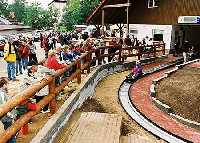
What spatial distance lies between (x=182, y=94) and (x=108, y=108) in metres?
5.03

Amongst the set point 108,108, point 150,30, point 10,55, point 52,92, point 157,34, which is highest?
point 150,30

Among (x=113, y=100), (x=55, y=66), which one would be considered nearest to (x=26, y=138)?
(x=55, y=66)

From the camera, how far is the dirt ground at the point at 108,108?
8383 mm

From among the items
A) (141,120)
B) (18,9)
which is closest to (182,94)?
(141,120)

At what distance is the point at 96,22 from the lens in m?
31.4

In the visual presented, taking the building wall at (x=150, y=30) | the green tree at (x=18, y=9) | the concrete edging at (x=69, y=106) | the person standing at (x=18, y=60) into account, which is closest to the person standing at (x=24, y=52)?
the person standing at (x=18, y=60)

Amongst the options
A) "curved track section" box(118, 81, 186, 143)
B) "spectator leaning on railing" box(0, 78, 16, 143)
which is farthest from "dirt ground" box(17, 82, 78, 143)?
"curved track section" box(118, 81, 186, 143)

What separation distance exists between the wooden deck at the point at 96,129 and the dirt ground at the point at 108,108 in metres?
0.24

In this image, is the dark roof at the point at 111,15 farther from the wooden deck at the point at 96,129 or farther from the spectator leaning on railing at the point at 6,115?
the spectator leaning on railing at the point at 6,115

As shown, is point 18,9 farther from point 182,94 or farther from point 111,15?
point 182,94

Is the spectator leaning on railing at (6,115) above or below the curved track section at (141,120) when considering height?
above

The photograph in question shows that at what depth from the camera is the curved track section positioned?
9588 mm

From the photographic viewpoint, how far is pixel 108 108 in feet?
38.3

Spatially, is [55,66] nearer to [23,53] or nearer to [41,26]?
[23,53]
